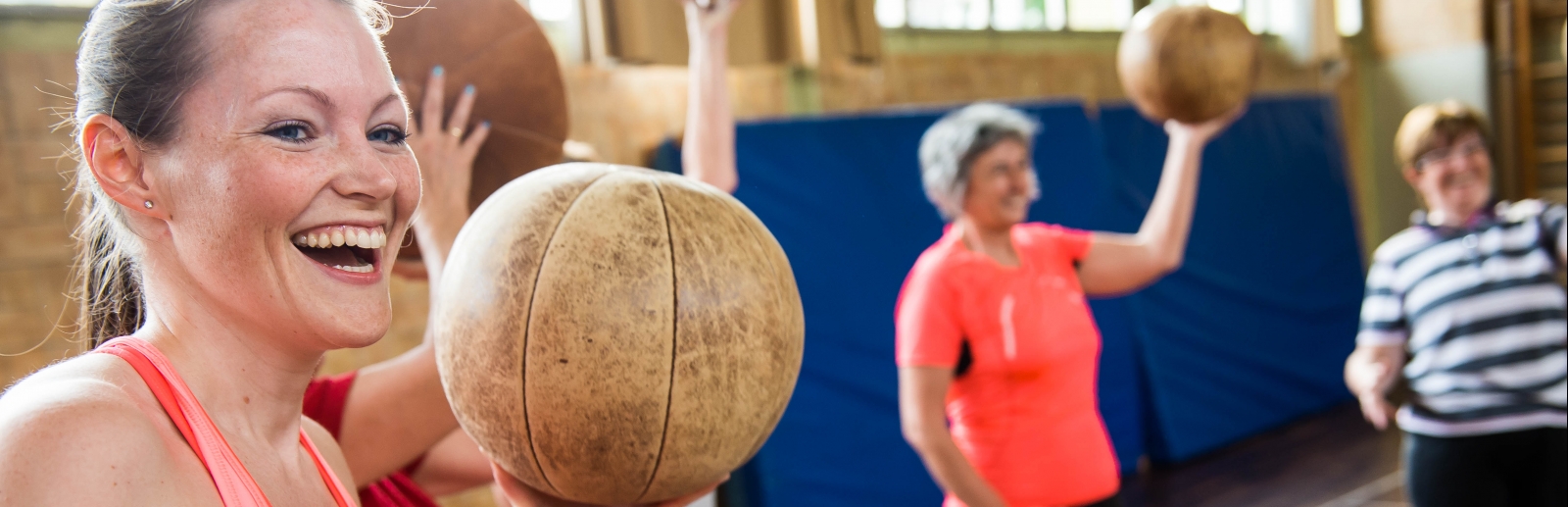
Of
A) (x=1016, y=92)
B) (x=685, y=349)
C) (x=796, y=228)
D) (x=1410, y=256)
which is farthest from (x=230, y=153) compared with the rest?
(x=1016, y=92)

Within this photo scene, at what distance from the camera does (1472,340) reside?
2566 mm

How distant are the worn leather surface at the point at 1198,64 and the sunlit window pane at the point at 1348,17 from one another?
6.80 m

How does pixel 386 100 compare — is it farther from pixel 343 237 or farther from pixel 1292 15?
pixel 1292 15

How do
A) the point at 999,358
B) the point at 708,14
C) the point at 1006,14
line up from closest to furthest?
1. the point at 708,14
2. the point at 999,358
3. the point at 1006,14

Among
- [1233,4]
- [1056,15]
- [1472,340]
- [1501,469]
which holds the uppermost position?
[1056,15]

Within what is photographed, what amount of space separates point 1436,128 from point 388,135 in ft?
9.28

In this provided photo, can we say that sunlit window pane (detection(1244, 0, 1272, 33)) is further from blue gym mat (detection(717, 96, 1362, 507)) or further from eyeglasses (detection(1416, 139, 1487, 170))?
eyeglasses (detection(1416, 139, 1487, 170))

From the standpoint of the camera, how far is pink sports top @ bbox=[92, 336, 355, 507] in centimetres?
84

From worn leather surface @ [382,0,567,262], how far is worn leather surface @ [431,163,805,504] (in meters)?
0.47

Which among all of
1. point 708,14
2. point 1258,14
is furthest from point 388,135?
point 1258,14

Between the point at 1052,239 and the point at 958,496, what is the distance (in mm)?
715

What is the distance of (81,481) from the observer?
711mm

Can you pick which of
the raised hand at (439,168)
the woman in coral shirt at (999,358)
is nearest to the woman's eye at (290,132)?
the raised hand at (439,168)

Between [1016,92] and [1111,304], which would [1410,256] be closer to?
[1111,304]
